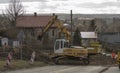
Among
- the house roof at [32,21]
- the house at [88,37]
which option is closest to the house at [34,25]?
the house roof at [32,21]

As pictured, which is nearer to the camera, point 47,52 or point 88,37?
point 47,52

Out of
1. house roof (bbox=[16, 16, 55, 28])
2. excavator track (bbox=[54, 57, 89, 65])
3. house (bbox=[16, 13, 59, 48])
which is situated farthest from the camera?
house roof (bbox=[16, 16, 55, 28])

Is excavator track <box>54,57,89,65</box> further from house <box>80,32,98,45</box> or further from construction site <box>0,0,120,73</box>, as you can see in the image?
house <box>80,32,98,45</box>

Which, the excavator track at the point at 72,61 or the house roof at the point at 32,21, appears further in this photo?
the house roof at the point at 32,21

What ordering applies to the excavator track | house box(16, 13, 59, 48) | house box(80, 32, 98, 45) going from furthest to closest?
house box(80, 32, 98, 45), house box(16, 13, 59, 48), the excavator track

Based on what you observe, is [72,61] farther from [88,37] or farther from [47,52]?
[88,37]

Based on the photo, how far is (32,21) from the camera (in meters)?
110

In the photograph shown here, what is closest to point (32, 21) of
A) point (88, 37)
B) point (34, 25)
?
point (34, 25)

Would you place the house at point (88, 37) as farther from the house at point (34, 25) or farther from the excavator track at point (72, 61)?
the excavator track at point (72, 61)

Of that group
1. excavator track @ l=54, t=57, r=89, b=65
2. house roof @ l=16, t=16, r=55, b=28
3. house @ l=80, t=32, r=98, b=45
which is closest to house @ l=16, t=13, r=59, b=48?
house roof @ l=16, t=16, r=55, b=28

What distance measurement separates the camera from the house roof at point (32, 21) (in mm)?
107938

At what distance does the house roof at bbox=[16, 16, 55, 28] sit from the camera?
354 ft

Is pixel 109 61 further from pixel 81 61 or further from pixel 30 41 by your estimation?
pixel 30 41

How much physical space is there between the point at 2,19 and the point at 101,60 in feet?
188
